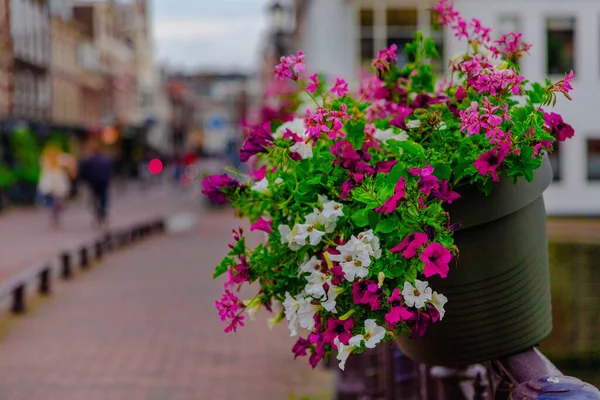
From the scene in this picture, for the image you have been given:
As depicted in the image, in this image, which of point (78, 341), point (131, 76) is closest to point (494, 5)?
point (78, 341)

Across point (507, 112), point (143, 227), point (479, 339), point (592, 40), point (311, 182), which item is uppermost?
point (592, 40)

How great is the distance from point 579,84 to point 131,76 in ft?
183

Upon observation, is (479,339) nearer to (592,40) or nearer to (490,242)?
(490,242)

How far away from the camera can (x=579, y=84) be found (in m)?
27.8

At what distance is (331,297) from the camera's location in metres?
2.62

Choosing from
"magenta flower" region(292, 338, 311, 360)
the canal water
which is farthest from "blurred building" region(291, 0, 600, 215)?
"magenta flower" region(292, 338, 311, 360)

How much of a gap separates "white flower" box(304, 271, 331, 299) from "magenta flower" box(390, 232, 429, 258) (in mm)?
246

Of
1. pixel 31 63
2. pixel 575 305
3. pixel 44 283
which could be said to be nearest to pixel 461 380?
pixel 575 305

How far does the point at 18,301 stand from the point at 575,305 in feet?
20.2

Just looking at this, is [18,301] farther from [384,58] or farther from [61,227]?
[61,227]

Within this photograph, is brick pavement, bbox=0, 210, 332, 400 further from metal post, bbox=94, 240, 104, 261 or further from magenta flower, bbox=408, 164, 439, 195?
magenta flower, bbox=408, 164, 439, 195

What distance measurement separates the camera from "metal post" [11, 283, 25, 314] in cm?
992

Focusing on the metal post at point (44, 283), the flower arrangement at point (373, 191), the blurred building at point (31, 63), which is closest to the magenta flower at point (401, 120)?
the flower arrangement at point (373, 191)

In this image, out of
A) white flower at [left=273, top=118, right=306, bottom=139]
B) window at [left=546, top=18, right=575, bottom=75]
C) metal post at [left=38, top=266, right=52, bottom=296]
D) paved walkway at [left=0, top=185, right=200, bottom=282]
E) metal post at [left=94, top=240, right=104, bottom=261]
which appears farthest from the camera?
window at [left=546, top=18, right=575, bottom=75]
